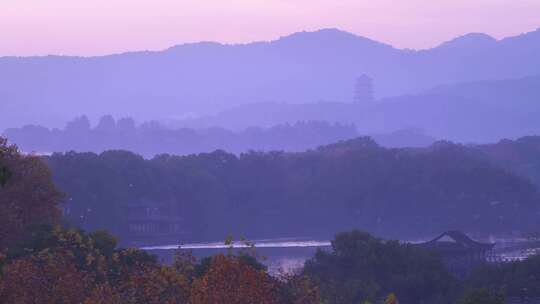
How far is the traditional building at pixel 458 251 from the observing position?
39.5 metres

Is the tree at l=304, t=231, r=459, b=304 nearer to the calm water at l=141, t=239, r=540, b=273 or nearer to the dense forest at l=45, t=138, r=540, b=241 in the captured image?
the calm water at l=141, t=239, r=540, b=273

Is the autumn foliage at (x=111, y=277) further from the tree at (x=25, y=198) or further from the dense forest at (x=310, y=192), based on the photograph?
the dense forest at (x=310, y=192)

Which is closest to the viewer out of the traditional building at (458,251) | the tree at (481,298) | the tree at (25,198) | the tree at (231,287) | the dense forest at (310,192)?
the tree at (231,287)

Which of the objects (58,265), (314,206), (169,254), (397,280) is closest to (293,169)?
(314,206)

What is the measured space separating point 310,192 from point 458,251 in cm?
3945

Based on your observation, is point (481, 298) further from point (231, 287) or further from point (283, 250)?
point (283, 250)

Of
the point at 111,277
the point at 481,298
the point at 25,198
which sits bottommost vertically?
the point at 481,298

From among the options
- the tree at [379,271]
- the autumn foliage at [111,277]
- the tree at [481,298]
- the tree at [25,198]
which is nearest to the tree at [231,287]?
the autumn foliage at [111,277]

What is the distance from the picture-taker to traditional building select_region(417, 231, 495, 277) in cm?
3950

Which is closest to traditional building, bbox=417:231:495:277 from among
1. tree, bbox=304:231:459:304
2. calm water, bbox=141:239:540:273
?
tree, bbox=304:231:459:304

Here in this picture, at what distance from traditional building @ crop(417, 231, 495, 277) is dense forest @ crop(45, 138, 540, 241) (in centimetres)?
2537

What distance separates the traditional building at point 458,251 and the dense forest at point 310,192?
25371mm

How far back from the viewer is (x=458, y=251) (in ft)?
135

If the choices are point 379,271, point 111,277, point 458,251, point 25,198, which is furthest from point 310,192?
point 111,277
